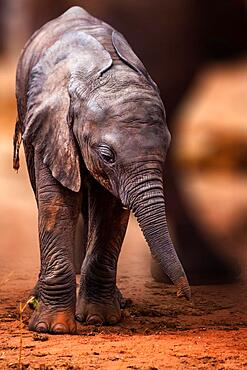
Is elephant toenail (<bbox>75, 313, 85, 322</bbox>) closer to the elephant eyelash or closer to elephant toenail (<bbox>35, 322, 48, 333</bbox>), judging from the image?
elephant toenail (<bbox>35, 322, 48, 333</bbox>)

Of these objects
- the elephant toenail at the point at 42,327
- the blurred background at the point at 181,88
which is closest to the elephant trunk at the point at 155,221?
the elephant toenail at the point at 42,327

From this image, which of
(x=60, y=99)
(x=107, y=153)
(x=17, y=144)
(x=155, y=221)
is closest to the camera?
(x=155, y=221)

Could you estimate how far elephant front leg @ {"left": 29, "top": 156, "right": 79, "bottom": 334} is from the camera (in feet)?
20.5

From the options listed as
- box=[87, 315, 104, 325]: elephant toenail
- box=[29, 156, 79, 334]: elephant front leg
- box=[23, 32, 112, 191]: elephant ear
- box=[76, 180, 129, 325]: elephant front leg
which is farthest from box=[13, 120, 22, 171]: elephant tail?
box=[87, 315, 104, 325]: elephant toenail

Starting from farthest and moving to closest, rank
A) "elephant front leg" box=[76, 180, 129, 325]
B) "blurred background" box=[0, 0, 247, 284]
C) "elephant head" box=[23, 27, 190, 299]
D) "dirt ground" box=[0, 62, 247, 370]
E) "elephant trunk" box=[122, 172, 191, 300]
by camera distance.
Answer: "blurred background" box=[0, 0, 247, 284]
"elephant front leg" box=[76, 180, 129, 325]
"elephant head" box=[23, 27, 190, 299]
"elephant trunk" box=[122, 172, 191, 300]
"dirt ground" box=[0, 62, 247, 370]

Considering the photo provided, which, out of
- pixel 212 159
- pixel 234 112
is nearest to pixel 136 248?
pixel 212 159

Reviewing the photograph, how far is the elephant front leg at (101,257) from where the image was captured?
650cm

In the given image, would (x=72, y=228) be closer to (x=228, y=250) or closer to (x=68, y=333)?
(x=68, y=333)

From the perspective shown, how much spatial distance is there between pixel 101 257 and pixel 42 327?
1.50 feet

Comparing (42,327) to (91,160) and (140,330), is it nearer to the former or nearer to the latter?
(140,330)

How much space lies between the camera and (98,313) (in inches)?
255

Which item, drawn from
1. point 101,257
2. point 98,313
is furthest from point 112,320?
point 101,257

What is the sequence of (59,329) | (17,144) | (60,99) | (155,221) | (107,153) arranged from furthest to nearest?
(17,144) < (60,99) < (59,329) < (107,153) < (155,221)

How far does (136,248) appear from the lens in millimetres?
8891
